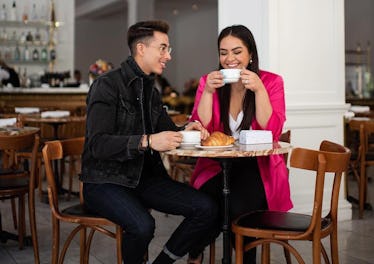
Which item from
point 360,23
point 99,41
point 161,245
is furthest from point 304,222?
point 99,41

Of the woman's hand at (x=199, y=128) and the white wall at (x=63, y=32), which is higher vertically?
the white wall at (x=63, y=32)

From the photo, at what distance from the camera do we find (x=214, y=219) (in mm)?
2678

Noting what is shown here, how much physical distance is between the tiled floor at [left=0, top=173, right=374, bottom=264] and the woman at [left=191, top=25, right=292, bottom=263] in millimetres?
762

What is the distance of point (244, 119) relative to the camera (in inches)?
117

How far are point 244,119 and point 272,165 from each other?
11.1 inches

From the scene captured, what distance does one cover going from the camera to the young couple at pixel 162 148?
8.28ft

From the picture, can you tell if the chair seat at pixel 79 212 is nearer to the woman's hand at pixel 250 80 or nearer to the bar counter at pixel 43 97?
the woman's hand at pixel 250 80

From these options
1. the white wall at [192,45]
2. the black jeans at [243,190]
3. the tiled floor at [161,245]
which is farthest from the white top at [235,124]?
the white wall at [192,45]

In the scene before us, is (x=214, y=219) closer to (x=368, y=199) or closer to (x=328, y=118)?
(x=328, y=118)

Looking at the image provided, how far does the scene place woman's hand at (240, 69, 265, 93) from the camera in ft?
8.76

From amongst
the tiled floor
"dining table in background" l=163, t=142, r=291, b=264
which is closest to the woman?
"dining table in background" l=163, t=142, r=291, b=264

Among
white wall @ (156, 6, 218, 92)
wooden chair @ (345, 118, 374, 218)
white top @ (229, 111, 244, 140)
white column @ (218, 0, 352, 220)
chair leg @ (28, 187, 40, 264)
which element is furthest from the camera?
white wall @ (156, 6, 218, 92)

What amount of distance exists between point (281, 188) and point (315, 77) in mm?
1865

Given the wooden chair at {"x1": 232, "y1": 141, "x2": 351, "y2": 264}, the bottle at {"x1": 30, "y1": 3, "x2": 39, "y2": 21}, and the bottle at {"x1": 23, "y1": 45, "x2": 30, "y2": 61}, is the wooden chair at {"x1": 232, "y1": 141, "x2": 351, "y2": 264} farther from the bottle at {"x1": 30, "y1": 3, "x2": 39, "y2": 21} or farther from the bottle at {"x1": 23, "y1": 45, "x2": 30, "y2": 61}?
the bottle at {"x1": 30, "y1": 3, "x2": 39, "y2": 21}
